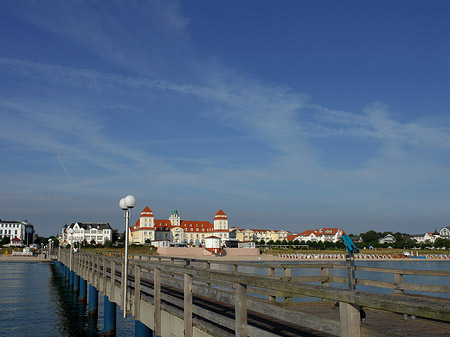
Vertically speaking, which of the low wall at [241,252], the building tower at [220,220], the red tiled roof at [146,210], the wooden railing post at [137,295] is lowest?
the low wall at [241,252]

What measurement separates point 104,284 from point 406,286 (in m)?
11.0

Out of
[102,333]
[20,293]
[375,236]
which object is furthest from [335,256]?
[102,333]

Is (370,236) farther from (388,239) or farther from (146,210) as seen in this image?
(146,210)

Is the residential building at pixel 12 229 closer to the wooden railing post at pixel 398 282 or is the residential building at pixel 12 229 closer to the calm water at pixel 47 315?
the calm water at pixel 47 315

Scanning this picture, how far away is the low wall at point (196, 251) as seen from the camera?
114 metres

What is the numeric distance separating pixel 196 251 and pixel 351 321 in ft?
386

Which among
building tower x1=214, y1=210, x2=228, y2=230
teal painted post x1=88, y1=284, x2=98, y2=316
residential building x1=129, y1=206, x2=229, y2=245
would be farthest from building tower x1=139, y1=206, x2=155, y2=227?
teal painted post x1=88, y1=284, x2=98, y2=316

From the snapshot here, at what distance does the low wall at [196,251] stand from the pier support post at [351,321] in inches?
4330

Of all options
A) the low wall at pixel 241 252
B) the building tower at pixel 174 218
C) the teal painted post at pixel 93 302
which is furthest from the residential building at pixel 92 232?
the teal painted post at pixel 93 302

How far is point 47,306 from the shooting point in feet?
85.7

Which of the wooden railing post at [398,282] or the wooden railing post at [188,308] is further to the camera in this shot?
the wooden railing post at [398,282]

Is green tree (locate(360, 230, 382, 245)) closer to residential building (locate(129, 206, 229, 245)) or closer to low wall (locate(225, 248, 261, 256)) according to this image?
residential building (locate(129, 206, 229, 245))

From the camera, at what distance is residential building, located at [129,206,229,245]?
148875 millimetres

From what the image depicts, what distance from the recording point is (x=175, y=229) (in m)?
157
